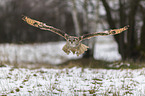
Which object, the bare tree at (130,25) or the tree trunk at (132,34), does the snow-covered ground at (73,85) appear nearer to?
the bare tree at (130,25)

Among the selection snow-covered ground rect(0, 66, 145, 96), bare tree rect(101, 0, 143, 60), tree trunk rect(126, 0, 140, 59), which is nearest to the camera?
snow-covered ground rect(0, 66, 145, 96)

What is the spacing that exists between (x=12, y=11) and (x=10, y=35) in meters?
3.26

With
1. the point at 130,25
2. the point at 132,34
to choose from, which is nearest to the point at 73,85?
the point at 130,25

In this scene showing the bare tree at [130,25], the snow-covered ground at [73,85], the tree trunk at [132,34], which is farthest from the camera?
the tree trunk at [132,34]

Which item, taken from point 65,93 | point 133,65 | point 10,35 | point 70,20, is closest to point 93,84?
point 65,93

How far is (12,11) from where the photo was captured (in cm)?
2553

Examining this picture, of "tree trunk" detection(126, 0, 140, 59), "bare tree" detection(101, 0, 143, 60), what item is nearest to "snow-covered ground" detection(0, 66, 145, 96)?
"bare tree" detection(101, 0, 143, 60)

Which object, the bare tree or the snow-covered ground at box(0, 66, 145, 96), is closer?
the snow-covered ground at box(0, 66, 145, 96)

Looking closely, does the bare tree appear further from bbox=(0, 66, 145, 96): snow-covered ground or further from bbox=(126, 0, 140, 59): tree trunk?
bbox=(0, 66, 145, 96): snow-covered ground

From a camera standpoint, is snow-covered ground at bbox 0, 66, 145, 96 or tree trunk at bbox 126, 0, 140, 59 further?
tree trunk at bbox 126, 0, 140, 59

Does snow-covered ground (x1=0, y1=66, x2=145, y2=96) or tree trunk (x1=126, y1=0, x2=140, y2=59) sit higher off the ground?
tree trunk (x1=126, y1=0, x2=140, y2=59)

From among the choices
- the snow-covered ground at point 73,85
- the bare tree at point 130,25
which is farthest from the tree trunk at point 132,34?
the snow-covered ground at point 73,85

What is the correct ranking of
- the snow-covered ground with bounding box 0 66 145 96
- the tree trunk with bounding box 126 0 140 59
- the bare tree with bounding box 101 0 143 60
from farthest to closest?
the tree trunk with bounding box 126 0 140 59 < the bare tree with bounding box 101 0 143 60 < the snow-covered ground with bounding box 0 66 145 96

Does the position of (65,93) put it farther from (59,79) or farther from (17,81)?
(17,81)
